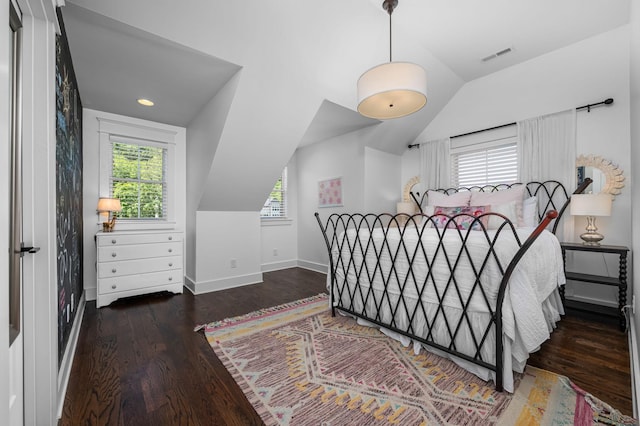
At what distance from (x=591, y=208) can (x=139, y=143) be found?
16.7 ft

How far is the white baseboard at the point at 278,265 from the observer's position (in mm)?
4695

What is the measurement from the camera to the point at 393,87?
1901 mm

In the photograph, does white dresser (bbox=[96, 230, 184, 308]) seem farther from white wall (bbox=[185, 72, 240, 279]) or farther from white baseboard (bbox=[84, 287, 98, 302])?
white baseboard (bbox=[84, 287, 98, 302])

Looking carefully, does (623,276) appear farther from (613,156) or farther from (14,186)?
(14,186)

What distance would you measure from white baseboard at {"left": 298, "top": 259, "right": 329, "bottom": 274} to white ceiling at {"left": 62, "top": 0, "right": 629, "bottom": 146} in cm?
247

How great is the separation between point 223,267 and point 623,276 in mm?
4058

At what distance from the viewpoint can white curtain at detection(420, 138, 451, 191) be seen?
3.97 metres

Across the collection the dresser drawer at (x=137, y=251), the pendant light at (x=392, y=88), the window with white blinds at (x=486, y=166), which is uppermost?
the pendant light at (x=392, y=88)

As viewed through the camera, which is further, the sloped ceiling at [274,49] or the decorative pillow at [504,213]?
the decorative pillow at [504,213]

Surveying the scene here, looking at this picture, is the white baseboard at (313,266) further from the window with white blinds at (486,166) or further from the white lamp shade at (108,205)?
the white lamp shade at (108,205)

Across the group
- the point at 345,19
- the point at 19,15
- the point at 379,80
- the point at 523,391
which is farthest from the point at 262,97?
the point at 523,391

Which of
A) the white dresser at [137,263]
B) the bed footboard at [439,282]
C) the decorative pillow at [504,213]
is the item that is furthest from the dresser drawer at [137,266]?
the decorative pillow at [504,213]

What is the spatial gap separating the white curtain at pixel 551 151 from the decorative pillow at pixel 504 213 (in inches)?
23.9

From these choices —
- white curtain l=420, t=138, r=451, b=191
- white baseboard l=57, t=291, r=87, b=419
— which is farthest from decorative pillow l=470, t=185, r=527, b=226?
white baseboard l=57, t=291, r=87, b=419
